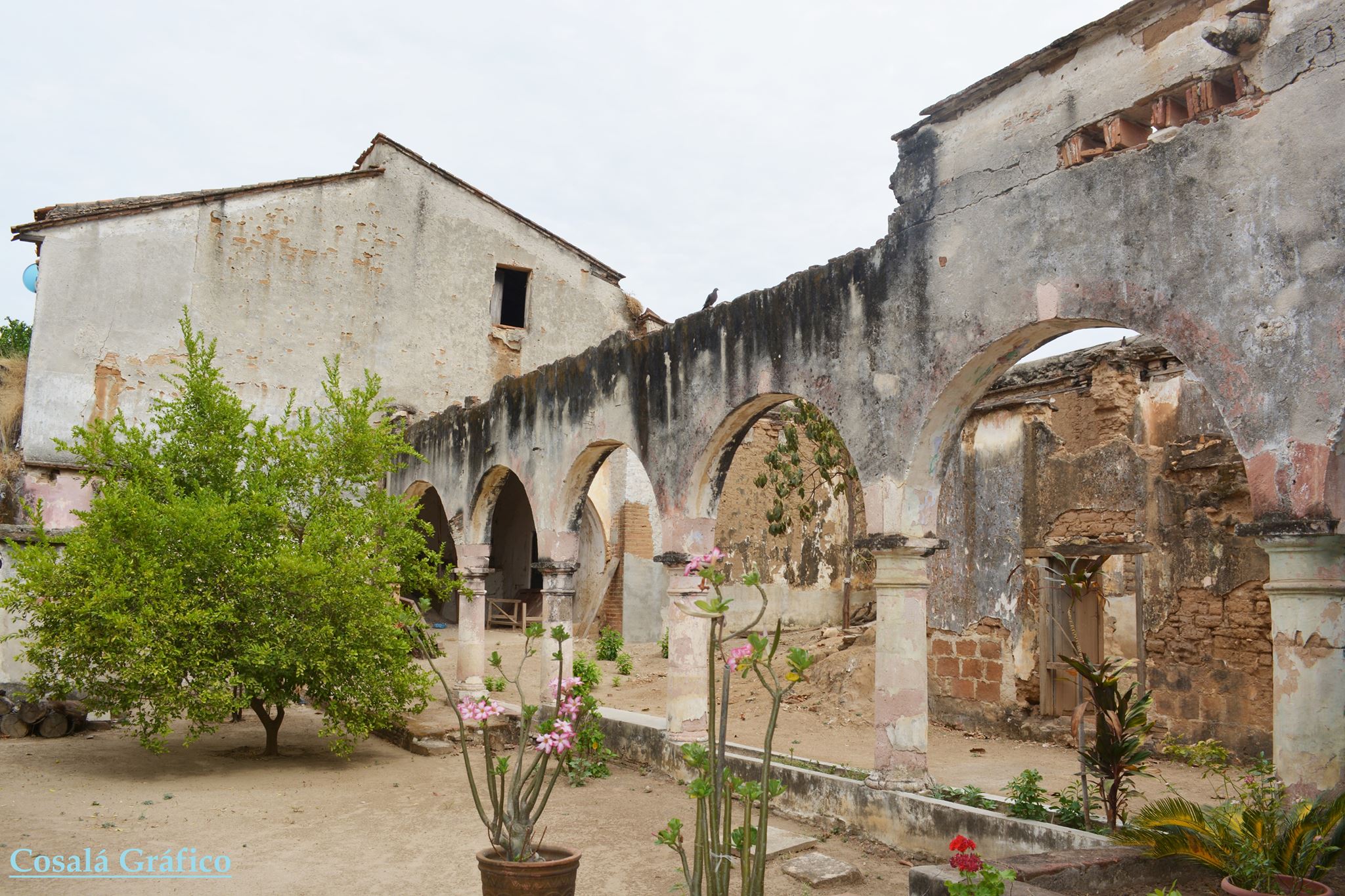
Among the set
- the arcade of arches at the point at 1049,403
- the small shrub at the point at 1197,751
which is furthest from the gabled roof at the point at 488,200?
the small shrub at the point at 1197,751

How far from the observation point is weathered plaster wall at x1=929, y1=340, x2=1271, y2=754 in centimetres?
929

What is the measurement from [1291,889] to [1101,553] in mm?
6767

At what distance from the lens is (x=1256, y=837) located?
411cm

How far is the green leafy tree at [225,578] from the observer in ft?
27.5

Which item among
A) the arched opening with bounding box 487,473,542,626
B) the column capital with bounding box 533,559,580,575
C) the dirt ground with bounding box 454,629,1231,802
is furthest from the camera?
the arched opening with bounding box 487,473,542,626

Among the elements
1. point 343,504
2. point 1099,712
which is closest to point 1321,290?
point 1099,712

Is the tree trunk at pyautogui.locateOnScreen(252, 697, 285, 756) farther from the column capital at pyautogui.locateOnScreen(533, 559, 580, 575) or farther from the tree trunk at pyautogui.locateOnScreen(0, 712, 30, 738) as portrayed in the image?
the column capital at pyautogui.locateOnScreen(533, 559, 580, 575)

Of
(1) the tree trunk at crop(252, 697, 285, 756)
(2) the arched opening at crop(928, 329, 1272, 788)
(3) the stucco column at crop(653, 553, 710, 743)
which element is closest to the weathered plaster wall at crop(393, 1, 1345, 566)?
(3) the stucco column at crop(653, 553, 710, 743)

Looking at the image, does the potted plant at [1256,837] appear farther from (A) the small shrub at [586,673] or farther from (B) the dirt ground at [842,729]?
(A) the small shrub at [586,673]

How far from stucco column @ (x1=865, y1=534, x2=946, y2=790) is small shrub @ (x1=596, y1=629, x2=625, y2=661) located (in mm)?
9310

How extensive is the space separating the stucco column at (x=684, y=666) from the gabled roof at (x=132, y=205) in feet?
31.9

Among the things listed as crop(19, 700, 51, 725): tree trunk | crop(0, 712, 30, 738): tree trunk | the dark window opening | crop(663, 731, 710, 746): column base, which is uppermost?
the dark window opening

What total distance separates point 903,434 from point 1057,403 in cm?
494

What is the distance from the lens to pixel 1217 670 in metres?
9.27
